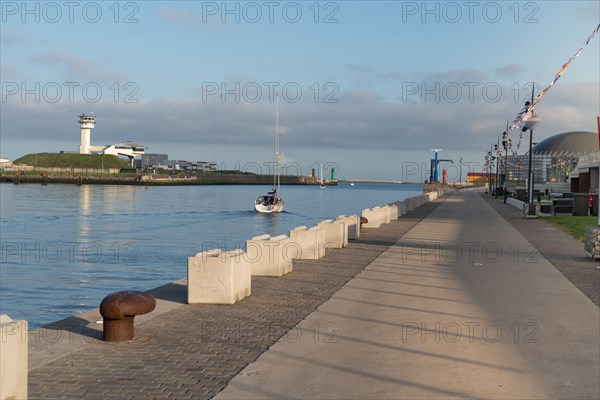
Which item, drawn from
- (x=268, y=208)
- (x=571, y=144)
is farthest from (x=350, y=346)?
(x=571, y=144)

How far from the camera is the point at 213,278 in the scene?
1217 centimetres

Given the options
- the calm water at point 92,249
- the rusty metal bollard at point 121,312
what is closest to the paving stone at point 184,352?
the rusty metal bollard at point 121,312

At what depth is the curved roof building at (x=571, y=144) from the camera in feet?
584

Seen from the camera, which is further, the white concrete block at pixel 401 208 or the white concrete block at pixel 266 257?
the white concrete block at pixel 401 208

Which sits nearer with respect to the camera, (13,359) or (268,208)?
(13,359)

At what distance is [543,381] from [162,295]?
7595 mm

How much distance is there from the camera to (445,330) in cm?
1027

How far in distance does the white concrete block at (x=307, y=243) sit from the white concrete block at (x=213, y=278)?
6628mm

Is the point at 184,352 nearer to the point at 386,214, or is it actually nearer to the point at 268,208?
the point at 386,214

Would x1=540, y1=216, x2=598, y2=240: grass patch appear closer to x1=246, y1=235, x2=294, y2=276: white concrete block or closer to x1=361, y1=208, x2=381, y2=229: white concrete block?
x1=361, y1=208, x2=381, y2=229: white concrete block

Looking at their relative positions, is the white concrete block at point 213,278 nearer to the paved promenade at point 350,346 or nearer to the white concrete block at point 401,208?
the paved promenade at point 350,346

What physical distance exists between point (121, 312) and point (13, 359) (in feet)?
9.28

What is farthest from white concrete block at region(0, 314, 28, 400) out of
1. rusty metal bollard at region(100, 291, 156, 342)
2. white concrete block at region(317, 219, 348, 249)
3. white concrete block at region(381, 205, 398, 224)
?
white concrete block at region(381, 205, 398, 224)

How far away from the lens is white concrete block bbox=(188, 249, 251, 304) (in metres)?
12.0
